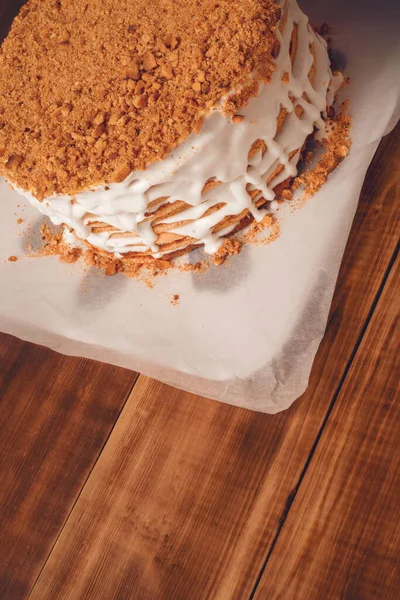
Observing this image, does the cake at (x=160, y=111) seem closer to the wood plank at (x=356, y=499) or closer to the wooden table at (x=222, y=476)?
the wooden table at (x=222, y=476)

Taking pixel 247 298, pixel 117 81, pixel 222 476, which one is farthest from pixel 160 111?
pixel 222 476

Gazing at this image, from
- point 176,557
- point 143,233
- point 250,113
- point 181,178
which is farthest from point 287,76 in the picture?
point 176,557

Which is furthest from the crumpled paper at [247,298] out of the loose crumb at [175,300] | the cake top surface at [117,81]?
the cake top surface at [117,81]

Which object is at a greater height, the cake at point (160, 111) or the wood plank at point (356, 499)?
A: the cake at point (160, 111)

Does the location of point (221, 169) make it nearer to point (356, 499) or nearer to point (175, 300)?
point (175, 300)

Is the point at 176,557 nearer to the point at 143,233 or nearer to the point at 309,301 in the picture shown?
the point at 309,301

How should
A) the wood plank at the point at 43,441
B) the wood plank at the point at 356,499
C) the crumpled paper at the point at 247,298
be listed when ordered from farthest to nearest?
the wood plank at the point at 43,441 < the crumpled paper at the point at 247,298 < the wood plank at the point at 356,499

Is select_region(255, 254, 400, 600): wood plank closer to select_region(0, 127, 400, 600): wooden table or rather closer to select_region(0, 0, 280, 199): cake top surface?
select_region(0, 127, 400, 600): wooden table
